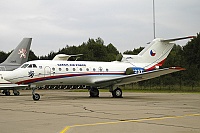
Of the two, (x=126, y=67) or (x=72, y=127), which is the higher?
(x=126, y=67)

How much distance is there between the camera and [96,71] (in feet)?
88.8

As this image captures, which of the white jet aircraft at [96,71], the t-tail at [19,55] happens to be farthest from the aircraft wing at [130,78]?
the t-tail at [19,55]

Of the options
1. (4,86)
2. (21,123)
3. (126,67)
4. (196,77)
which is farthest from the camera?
(196,77)

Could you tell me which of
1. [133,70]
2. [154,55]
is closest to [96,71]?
[133,70]

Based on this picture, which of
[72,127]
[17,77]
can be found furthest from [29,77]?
[72,127]

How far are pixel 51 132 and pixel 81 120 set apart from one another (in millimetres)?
2486

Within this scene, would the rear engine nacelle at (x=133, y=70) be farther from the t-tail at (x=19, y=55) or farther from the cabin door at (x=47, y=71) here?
the t-tail at (x=19, y=55)

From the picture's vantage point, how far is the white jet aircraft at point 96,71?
78.7 ft

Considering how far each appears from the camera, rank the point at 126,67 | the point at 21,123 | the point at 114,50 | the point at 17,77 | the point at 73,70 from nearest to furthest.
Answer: the point at 21,123
the point at 17,77
the point at 73,70
the point at 126,67
the point at 114,50

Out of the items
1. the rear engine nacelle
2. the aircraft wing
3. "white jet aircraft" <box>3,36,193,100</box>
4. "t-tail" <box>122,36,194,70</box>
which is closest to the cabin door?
"white jet aircraft" <box>3,36,193,100</box>

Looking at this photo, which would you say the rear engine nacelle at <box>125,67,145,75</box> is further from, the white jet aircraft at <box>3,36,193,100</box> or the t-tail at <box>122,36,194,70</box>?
the t-tail at <box>122,36,194,70</box>

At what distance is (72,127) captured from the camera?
9.73 metres

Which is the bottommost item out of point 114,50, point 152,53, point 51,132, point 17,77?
point 51,132

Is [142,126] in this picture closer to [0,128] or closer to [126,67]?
[0,128]
